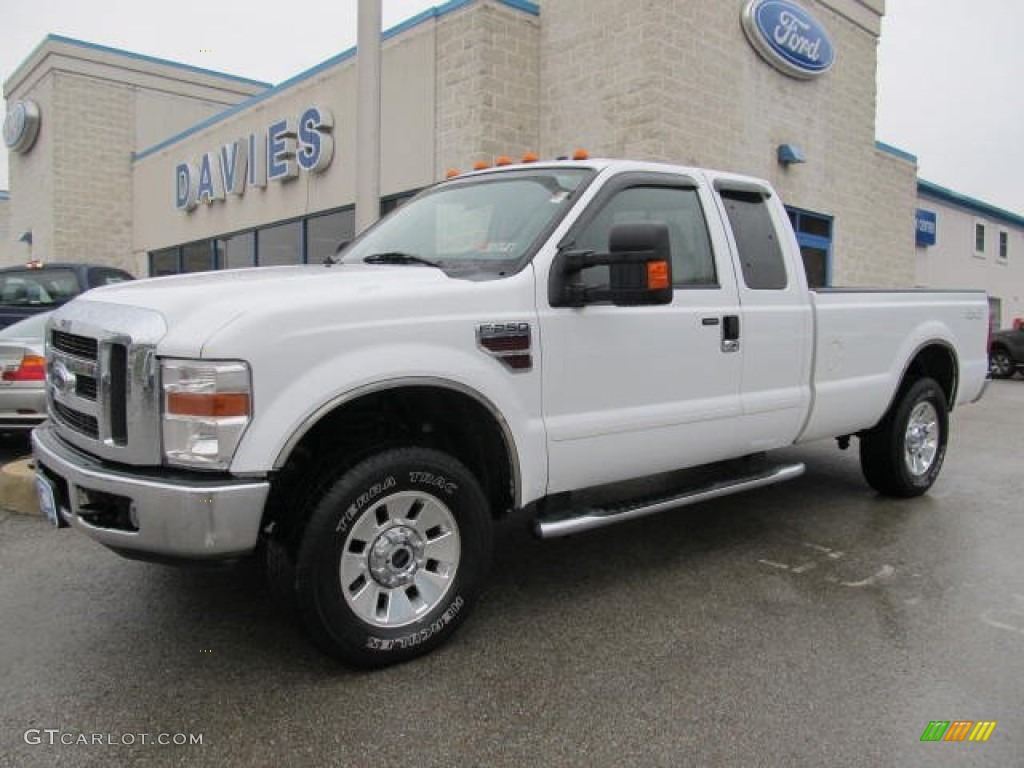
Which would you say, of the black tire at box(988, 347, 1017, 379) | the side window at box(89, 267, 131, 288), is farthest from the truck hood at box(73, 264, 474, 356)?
the black tire at box(988, 347, 1017, 379)

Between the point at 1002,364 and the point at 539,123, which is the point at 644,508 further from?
the point at 1002,364

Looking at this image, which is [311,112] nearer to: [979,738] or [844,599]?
[844,599]

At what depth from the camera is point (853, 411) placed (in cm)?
521

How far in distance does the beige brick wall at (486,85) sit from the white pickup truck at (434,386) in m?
6.92

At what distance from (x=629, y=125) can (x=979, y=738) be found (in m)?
9.18

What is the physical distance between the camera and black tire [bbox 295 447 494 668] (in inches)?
116

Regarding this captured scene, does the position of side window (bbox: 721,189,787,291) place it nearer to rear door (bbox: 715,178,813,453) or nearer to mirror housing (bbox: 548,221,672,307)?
rear door (bbox: 715,178,813,453)

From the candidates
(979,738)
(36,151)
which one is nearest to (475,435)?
(979,738)

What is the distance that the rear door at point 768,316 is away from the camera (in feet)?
14.6

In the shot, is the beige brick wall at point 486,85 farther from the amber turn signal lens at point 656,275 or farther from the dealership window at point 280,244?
the amber turn signal lens at point 656,275

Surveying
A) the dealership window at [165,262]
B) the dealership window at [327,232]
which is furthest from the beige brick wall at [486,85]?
the dealership window at [165,262]

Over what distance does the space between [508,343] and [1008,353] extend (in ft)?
58.7

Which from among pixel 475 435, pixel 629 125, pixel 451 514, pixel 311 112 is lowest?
pixel 451 514

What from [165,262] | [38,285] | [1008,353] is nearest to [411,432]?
[38,285]
